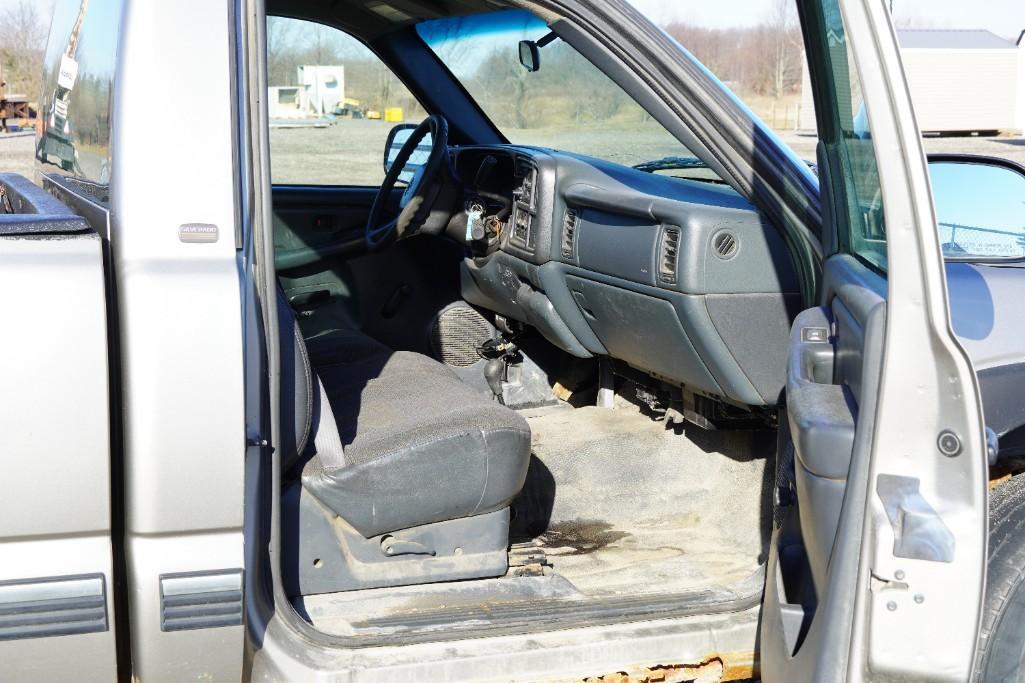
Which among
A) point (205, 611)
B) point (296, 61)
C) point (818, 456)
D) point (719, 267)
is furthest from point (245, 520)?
point (296, 61)

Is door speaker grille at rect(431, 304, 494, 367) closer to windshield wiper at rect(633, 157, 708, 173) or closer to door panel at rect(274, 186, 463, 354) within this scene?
door panel at rect(274, 186, 463, 354)

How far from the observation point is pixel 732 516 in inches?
125

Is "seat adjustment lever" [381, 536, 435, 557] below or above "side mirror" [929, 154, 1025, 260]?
below

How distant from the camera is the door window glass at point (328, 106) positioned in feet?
11.4

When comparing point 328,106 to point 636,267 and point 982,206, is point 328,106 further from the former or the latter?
point 982,206

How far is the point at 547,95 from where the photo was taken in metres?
3.29

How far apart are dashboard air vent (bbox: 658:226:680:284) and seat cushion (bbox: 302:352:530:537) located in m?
0.60

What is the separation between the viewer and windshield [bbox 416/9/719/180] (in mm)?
2994

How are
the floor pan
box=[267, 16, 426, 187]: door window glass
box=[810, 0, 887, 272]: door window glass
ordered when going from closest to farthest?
box=[810, 0, 887, 272]: door window glass < the floor pan < box=[267, 16, 426, 187]: door window glass

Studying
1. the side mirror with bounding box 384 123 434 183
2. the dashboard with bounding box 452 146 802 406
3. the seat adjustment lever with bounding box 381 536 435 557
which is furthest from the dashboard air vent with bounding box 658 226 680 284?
the side mirror with bounding box 384 123 434 183

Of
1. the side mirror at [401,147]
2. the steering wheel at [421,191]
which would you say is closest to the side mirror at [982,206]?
the steering wheel at [421,191]

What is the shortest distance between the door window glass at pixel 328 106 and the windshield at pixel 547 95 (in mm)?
246

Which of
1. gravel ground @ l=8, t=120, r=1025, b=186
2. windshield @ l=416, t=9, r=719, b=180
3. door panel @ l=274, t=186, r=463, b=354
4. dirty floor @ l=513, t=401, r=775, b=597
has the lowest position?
dirty floor @ l=513, t=401, r=775, b=597

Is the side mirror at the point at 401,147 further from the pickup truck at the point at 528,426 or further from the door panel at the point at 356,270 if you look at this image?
the pickup truck at the point at 528,426
